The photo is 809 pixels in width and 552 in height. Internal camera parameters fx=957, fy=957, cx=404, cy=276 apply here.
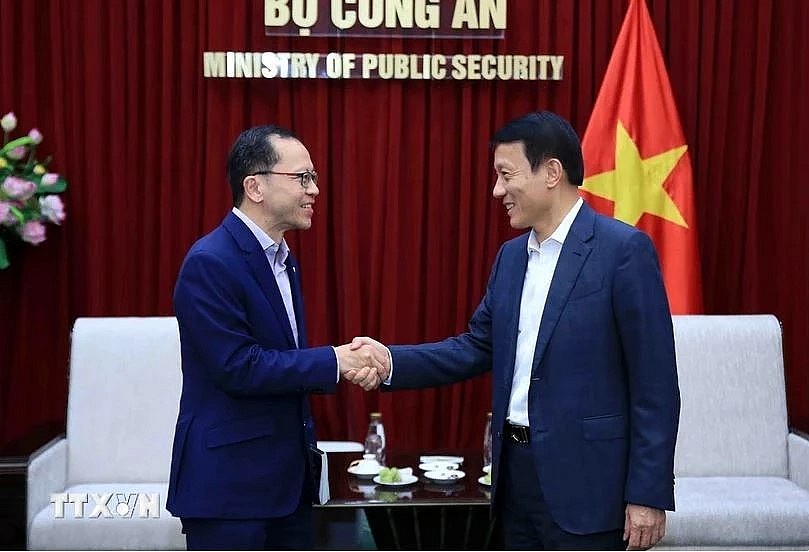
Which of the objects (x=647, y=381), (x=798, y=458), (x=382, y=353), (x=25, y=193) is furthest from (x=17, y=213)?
(x=798, y=458)

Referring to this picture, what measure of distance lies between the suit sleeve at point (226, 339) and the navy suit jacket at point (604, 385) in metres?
0.54

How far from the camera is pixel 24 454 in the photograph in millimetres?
3117

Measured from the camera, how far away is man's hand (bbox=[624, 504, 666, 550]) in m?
1.96

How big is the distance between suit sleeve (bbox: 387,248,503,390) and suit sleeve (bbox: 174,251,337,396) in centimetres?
44

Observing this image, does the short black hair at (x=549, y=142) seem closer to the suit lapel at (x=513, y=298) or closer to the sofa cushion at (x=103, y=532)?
the suit lapel at (x=513, y=298)

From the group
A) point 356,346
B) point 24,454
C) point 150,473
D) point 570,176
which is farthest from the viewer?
point 150,473

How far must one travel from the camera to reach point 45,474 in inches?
126

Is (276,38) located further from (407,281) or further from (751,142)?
(751,142)

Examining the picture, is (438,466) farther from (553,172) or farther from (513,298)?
(553,172)

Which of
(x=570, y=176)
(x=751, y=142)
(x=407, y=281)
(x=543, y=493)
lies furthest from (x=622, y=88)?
(x=543, y=493)

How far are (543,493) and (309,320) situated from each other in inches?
81.1

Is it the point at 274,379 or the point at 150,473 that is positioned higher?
the point at 274,379

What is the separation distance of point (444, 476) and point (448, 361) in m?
0.68

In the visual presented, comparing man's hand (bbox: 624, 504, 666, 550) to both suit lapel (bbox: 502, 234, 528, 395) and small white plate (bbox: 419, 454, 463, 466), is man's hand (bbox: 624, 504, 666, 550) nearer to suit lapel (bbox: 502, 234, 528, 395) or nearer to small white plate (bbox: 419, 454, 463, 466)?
suit lapel (bbox: 502, 234, 528, 395)
